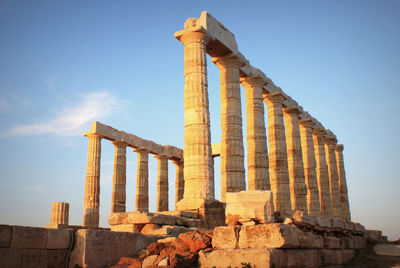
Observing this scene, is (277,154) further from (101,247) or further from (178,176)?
(101,247)

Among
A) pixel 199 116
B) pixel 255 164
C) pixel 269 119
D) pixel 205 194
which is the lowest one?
pixel 205 194

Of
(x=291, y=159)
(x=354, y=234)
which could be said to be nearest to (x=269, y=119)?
(x=291, y=159)

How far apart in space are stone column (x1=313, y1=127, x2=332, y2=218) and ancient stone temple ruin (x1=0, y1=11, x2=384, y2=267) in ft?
0.30

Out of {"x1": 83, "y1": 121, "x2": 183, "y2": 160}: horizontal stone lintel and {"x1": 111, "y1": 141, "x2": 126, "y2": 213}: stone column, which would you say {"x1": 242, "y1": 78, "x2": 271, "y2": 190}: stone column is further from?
{"x1": 111, "y1": 141, "x2": 126, "y2": 213}: stone column

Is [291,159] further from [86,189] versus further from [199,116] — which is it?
[86,189]

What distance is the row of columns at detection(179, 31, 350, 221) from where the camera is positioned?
1841cm

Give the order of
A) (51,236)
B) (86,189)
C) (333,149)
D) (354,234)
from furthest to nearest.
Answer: (333,149) < (86,189) < (354,234) < (51,236)

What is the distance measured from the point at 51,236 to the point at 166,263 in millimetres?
2499

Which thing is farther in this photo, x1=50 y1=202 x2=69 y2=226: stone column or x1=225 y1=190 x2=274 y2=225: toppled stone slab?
x1=50 y1=202 x2=69 y2=226: stone column

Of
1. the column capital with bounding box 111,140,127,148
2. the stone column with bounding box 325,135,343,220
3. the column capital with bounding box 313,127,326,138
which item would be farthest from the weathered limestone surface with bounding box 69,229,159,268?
the stone column with bounding box 325,135,343,220

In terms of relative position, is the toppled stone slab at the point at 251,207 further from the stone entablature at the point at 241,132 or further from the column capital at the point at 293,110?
the column capital at the point at 293,110

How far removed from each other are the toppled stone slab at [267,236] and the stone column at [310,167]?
73.8 feet

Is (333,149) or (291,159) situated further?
(333,149)

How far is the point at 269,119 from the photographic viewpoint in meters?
28.2
